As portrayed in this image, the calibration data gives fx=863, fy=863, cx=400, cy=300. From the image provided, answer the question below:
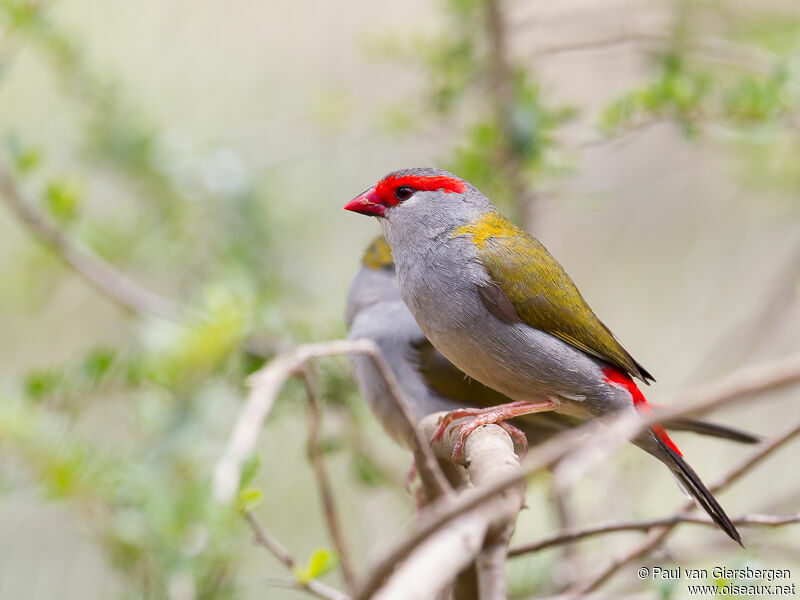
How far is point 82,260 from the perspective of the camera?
2.74 m

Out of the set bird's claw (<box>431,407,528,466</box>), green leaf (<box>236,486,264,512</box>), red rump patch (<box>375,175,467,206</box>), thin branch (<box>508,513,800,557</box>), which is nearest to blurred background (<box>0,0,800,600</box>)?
green leaf (<box>236,486,264,512</box>)

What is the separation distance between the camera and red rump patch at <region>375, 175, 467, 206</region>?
2.11 meters

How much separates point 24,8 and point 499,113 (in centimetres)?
149

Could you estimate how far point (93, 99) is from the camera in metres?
3.27

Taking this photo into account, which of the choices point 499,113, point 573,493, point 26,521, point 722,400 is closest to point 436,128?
point 499,113

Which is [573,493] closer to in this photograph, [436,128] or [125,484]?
[436,128]

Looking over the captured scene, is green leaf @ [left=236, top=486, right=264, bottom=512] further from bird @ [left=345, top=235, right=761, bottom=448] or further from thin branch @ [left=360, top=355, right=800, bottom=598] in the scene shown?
bird @ [left=345, top=235, right=761, bottom=448]

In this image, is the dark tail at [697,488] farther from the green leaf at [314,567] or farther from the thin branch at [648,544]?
the green leaf at [314,567]

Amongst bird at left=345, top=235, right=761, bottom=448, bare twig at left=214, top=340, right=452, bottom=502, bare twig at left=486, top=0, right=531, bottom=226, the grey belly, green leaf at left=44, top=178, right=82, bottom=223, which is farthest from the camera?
bare twig at left=486, top=0, right=531, bottom=226

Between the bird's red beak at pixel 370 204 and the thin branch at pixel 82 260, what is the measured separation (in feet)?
2.95

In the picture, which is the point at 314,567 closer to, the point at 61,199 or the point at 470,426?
the point at 470,426

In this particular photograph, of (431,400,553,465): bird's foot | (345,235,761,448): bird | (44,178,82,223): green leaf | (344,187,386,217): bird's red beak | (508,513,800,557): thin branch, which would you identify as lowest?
(345,235,761,448): bird

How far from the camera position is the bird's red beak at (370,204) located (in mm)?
2109

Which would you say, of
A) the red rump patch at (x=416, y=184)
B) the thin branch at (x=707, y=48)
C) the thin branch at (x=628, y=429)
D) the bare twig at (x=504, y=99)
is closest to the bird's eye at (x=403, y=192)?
the red rump patch at (x=416, y=184)
